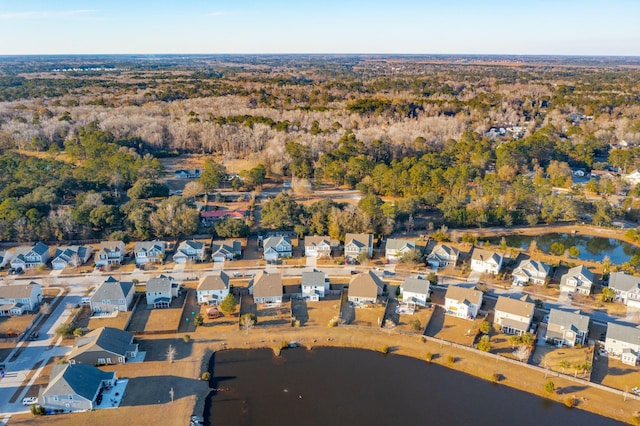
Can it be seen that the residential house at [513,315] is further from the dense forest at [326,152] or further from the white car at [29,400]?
the white car at [29,400]

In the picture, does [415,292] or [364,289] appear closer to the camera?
[415,292]

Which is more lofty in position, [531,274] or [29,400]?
[531,274]

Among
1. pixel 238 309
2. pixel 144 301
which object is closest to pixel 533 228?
pixel 238 309

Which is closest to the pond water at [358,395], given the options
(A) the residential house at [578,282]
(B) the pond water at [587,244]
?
(A) the residential house at [578,282]

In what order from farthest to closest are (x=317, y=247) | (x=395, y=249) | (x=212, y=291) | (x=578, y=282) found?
(x=317, y=247), (x=395, y=249), (x=578, y=282), (x=212, y=291)

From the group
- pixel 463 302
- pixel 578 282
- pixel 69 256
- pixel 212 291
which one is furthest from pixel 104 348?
pixel 578 282

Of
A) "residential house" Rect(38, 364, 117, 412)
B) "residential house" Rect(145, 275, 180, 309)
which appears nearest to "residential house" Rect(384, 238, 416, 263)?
"residential house" Rect(145, 275, 180, 309)

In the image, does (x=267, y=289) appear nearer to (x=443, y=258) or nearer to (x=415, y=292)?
(x=415, y=292)
